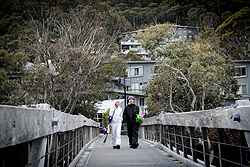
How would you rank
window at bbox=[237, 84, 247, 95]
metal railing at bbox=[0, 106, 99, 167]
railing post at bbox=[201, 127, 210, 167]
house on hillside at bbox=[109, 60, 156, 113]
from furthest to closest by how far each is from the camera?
house on hillside at bbox=[109, 60, 156, 113] < window at bbox=[237, 84, 247, 95] < railing post at bbox=[201, 127, 210, 167] < metal railing at bbox=[0, 106, 99, 167]

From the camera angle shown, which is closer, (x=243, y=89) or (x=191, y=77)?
(x=191, y=77)

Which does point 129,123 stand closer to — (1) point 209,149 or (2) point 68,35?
(1) point 209,149

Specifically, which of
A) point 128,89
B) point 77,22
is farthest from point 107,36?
point 128,89

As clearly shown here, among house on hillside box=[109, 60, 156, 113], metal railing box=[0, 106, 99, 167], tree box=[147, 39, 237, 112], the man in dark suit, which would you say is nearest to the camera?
metal railing box=[0, 106, 99, 167]

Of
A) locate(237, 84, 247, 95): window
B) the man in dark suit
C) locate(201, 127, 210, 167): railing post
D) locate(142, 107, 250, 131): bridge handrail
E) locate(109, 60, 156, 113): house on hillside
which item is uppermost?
locate(109, 60, 156, 113): house on hillside

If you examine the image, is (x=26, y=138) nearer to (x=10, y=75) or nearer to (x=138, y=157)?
(x=138, y=157)

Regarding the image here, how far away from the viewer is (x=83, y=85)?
92.5ft

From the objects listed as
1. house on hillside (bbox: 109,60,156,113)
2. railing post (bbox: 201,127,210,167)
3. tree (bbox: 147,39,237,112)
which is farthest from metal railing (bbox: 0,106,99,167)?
house on hillside (bbox: 109,60,156,113)

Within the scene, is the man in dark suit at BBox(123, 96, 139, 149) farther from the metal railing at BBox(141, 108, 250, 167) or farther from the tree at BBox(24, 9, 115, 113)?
the tree at BBox(24, 9, 115, 113)

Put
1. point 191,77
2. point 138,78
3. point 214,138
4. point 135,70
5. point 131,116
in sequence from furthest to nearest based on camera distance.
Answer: point 138,78, point 135,70, point 191,77, point 131,116, point 214,138

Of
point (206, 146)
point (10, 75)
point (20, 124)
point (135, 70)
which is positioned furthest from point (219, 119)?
point (135, 70)

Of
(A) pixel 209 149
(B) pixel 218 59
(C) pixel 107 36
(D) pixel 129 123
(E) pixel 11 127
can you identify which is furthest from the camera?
(C) pixel 107 36

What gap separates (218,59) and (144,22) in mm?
27211

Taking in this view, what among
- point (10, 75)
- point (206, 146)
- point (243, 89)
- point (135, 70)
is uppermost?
point (135, 70)
